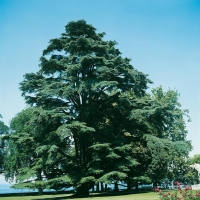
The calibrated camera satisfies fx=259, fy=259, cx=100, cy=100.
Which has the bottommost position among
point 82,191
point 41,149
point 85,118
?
point 82,191

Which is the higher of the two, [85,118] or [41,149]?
[85,118]

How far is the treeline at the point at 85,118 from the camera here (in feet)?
78.2

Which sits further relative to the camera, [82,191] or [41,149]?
[82,191]

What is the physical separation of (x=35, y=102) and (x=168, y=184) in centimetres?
2935

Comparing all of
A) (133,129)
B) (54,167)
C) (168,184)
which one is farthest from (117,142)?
(168,184)

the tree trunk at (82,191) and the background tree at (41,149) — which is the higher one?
the background tree at (41,149)

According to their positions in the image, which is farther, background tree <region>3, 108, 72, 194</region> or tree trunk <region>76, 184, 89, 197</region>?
tree trunk <region>76, 184, 89, 197</region>

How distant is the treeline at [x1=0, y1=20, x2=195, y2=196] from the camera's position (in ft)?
78.2

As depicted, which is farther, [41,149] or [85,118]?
[85,118]

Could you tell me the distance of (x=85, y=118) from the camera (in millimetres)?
26797

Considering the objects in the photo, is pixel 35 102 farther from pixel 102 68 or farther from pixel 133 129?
pixel 133 129

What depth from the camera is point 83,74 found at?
89.5 feet

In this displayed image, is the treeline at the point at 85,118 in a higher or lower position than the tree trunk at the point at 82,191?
higher

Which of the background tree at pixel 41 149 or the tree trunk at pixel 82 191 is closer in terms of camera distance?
the background tree at pixel 41 149
